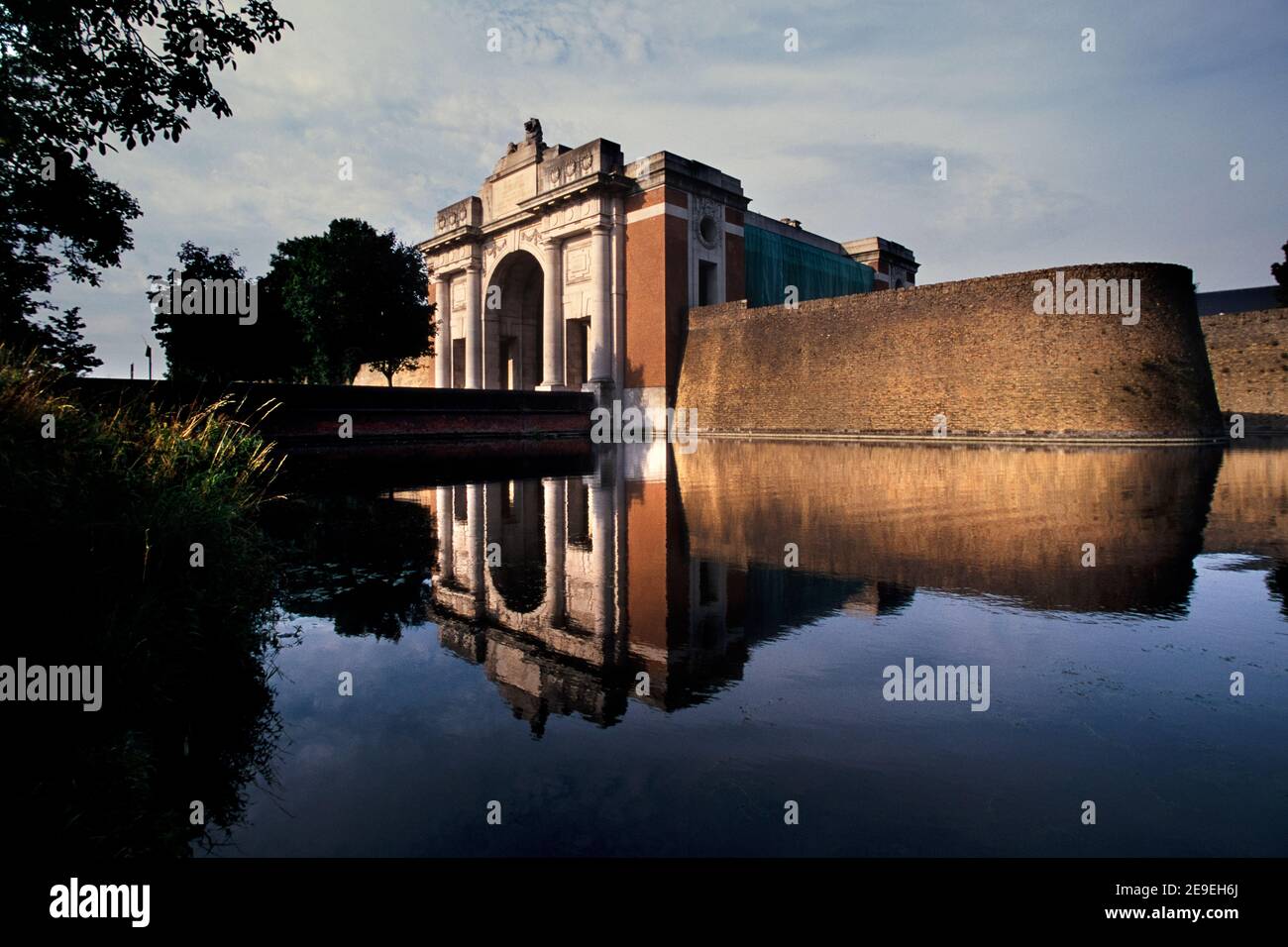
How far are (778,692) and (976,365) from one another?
25172 mm

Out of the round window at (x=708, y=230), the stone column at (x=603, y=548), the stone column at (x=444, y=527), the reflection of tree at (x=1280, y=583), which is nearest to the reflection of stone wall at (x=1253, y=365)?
the round window at (x=708, y=230)

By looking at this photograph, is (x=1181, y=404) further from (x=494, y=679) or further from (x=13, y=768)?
(x=13, y=768)

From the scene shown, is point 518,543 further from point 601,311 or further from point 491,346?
point 491,346

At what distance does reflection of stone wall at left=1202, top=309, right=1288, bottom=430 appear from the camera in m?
31.1

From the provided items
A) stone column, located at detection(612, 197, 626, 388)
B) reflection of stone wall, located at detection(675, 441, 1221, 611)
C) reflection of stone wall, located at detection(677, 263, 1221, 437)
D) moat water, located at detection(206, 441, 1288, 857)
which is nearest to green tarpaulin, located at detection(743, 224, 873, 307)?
stone column, located at detection(612, 197, 626, 388)

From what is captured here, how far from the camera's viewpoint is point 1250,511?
9.20m

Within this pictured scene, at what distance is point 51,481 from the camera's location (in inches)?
146

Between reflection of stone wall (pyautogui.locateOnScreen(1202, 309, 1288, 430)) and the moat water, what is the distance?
103 ft

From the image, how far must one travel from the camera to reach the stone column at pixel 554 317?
3853 cm

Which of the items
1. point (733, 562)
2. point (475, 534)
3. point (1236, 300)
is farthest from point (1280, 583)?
point (1236, 300)

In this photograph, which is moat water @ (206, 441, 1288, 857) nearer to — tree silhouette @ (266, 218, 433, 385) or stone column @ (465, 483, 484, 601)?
stone column @ (465, 483, 484, 601)

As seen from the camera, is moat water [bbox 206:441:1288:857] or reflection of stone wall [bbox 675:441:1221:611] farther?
reflection of stone wall [bbox 675:441:1221:611]

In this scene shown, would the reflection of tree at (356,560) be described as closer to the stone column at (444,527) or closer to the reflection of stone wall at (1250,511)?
the stone column at (444,527)
